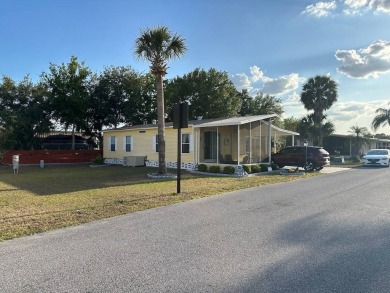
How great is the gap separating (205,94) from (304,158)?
17.1 metres

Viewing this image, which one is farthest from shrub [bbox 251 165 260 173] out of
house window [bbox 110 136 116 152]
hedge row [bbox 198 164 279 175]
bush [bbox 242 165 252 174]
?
house window [bbox 110 136 116 152]

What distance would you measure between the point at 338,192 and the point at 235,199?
381cm

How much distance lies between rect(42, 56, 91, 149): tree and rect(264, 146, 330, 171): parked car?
54.5ft

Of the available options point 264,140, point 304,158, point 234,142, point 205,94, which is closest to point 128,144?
point 234,142

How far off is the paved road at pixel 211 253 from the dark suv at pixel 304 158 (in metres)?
12.7

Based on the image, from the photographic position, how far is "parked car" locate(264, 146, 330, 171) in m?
20.4

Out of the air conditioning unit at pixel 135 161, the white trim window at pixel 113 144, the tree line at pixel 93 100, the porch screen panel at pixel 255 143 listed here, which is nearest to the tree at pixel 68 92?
the tree line at pixel 93 100

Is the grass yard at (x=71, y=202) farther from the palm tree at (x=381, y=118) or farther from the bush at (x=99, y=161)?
the palm tree at (x=381, y=118)

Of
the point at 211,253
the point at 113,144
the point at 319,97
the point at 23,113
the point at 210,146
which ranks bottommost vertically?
the point at 211,253

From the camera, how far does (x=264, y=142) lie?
21.4m

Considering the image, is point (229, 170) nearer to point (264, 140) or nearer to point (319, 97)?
point (264, 140)

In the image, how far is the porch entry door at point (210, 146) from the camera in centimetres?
2078

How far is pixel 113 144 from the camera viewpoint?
26547 mm

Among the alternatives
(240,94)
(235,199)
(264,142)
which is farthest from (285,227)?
(240,94)
